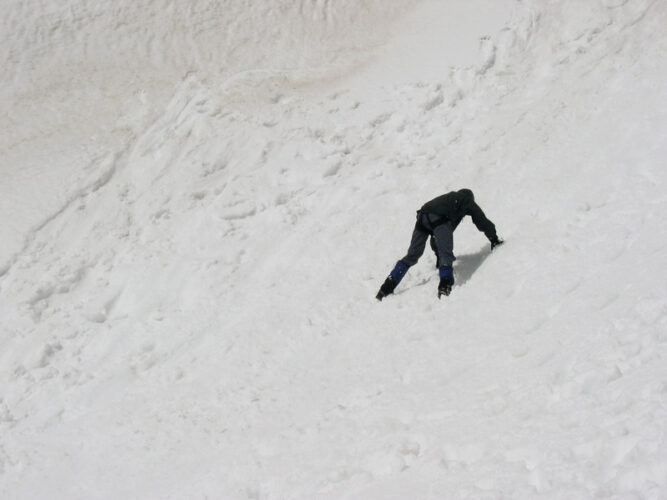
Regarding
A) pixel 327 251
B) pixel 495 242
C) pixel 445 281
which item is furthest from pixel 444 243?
pixel 327 251

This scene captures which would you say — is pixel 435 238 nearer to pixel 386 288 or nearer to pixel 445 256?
pixel 445 256

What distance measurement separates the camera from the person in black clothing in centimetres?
802

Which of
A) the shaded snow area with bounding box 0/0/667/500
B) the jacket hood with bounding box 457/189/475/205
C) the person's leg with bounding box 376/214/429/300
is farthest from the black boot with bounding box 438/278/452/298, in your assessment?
the jacket hood with bounding box 457/189/475/205

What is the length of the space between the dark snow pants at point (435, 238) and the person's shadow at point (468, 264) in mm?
319

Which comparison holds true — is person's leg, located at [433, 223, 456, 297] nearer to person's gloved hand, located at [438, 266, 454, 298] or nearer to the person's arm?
person's gloved hand, located at [438, 266, 454, 298]

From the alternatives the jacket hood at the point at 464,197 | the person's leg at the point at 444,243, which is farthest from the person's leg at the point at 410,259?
the jacket hood at the point at 464,197

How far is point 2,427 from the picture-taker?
8.63 meters

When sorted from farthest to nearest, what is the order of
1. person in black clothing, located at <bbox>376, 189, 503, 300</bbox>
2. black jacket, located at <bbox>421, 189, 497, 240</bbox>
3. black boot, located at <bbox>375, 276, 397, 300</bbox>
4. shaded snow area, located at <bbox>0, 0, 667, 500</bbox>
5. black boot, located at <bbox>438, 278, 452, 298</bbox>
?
1. black boot, located at <bbox>375, 276, 397, 300</bbox>
2. black jacket, located at <bbox>421, 189, 497, 240</bbox>
3. person in black clothing, located at <bbox>376, 189, 503, 300</bbox>
4. black boot, located at <bbox>438, 278, 452, 298</bbox>
5. shaded snow area, located at <bbox>0, 0, 667, 500</bbox>

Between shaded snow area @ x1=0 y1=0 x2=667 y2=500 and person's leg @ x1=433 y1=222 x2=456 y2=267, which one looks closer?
shaded snow area @ x1=0 y1=0 x2=667 y2=500

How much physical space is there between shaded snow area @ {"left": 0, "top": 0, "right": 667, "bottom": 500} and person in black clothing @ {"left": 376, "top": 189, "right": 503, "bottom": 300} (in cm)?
26

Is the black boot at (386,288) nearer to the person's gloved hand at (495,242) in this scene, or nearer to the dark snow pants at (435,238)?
the dark snow pants at (435,238)

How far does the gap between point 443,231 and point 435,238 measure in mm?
128

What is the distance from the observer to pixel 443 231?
8172 mm

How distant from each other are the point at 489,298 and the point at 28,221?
846 centimetres
